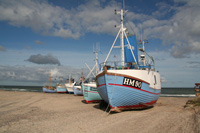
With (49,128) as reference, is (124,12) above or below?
above

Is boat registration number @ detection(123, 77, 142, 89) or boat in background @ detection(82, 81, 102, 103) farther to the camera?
boat in background @ detection(82, 81, 102, 103)

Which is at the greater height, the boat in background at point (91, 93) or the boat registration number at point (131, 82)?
the boat registration number at point (131, 82)

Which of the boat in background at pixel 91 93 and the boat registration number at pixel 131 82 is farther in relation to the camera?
the boat in background at pixel 91 93

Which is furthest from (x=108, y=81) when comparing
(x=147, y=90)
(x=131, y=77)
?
(x=147, y=90)

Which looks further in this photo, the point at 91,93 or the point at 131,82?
the point at 91,93

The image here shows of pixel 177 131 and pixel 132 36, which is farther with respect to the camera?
pixel 132 36

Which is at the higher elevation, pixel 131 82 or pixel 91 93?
pixel 131 82

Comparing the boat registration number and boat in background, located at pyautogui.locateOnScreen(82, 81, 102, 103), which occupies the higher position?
the boat registration number

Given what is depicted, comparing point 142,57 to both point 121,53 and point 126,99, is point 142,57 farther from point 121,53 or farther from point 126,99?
point 126,99

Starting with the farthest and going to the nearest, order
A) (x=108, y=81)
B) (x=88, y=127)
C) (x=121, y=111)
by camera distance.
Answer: (x=121, y=111), (x=108, y=81), (x=88, y=127)

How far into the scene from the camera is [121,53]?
50.7 feet

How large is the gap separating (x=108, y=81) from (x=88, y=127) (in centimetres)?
430

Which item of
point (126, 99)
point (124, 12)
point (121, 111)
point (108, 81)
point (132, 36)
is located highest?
point (124, 12)

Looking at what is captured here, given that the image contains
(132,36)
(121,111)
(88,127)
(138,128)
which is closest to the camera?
(138,128)
